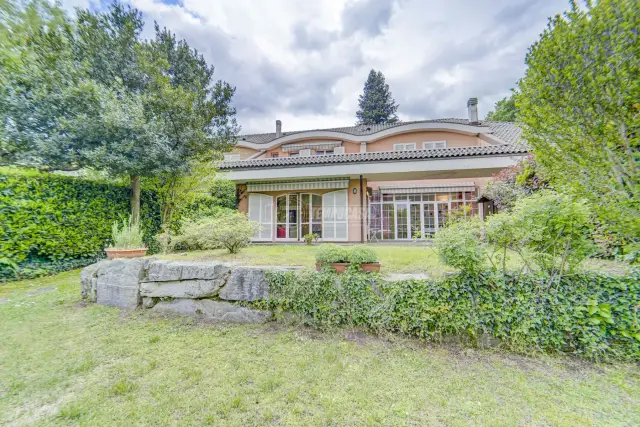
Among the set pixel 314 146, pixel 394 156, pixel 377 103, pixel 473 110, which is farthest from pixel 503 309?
pixel 377 103

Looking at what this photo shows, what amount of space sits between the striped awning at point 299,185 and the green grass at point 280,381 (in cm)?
1217

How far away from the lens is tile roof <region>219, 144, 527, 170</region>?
13279mm

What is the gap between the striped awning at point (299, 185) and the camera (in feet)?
54.6

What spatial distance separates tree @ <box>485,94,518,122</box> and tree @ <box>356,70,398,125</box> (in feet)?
50.9

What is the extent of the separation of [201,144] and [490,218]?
12105 mm

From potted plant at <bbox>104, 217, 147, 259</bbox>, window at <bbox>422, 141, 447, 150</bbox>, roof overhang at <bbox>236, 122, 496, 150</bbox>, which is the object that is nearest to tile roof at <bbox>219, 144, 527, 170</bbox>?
roof overhang at <bbox>236, 122, 496, 150</bbox>

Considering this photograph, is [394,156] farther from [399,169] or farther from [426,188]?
[426,188]

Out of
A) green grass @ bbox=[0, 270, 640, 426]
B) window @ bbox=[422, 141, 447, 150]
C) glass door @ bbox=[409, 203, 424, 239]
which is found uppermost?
window @ bbox=[422, 141, 447, 150]

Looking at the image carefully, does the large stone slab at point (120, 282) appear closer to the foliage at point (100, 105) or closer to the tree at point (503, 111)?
the foliage at point (100, 105)

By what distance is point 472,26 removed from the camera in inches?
462

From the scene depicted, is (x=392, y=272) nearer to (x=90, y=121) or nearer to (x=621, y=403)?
(x=621, y=403)

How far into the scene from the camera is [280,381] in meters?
3.80

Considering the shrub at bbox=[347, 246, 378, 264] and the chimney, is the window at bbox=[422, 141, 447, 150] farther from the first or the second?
the shrub at bbox=[347, 246, 378, 264]

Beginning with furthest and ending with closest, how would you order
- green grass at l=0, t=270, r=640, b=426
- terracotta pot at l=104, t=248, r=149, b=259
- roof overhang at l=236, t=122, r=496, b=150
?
roof overhang at l=236, t=122, r=496, b=150
terracotta pot at l=104, t=248, r=149, b=259
green grass at l=0, t=270, r=640, b=426
